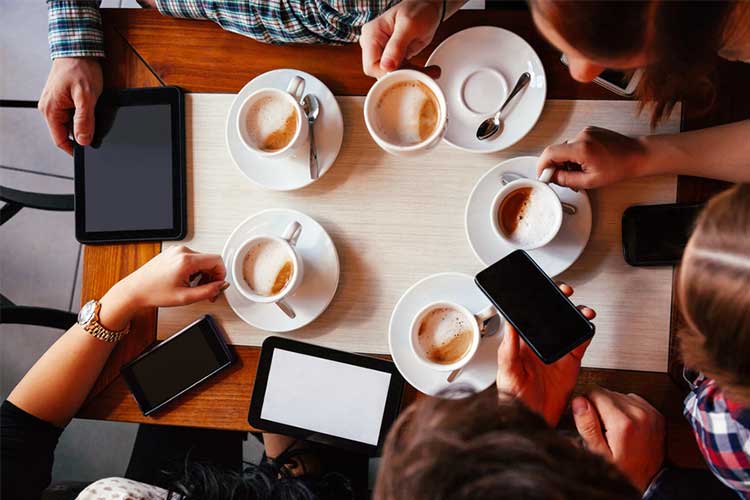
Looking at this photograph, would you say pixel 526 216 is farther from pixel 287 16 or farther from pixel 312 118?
pixel 287 16

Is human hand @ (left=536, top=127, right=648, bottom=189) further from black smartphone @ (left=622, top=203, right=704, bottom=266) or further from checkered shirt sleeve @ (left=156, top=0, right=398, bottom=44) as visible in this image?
checkered shirt sleeve @ (left=156, top=0, right=398, bottom=44)

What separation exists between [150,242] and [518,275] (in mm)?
686

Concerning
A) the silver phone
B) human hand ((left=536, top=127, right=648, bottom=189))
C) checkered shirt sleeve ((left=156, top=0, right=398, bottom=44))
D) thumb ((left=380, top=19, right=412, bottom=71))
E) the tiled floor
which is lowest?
the tiled floor

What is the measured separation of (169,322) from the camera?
1095 mm

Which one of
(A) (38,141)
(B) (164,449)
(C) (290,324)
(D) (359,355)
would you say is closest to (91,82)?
(C) (290,324)

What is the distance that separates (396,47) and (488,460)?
0.69 m

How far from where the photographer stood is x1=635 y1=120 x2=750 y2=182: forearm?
96 cm

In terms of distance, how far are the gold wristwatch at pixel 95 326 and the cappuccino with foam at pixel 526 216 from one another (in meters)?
0.73

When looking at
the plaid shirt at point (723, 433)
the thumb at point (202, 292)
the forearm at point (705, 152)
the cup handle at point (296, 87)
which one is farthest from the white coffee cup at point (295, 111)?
the plaid shirt at point (723, 433)

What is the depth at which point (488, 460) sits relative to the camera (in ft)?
1.94

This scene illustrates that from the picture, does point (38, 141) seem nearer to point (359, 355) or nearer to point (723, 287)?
point (359, 355)

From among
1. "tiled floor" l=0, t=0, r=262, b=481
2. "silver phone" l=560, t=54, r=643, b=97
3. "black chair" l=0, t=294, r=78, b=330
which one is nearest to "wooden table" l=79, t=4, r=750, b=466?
"silver phone" l=560, t=54, r=643, b=97

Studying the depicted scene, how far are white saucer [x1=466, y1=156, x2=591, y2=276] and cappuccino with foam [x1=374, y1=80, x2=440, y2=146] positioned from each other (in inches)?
5.5

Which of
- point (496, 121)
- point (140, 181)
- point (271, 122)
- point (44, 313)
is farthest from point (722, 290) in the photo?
point (44, 313)
